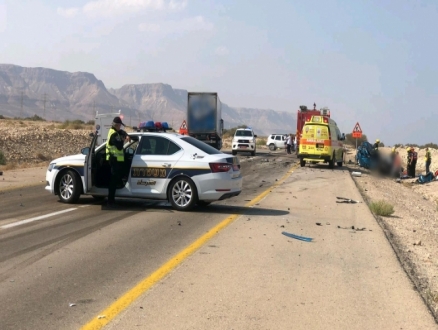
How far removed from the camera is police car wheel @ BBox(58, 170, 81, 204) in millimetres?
13258

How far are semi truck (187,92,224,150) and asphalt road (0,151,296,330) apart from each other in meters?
25.0

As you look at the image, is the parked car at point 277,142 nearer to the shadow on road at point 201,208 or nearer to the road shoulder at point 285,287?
the shadow on road at point 201,208

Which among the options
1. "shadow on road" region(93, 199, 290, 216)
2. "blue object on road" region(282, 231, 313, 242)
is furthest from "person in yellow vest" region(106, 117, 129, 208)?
"blue object on road" region(282, 231, 313, 242)

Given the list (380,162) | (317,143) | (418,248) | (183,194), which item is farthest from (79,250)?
(380,162)

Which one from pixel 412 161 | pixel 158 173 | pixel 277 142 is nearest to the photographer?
pixel 158 173

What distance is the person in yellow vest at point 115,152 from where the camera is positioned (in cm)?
1271

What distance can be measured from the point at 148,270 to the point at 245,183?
14.2 m

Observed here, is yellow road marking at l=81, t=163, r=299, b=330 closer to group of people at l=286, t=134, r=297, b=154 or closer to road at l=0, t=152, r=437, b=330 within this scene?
road at l=0, t=152, r=437, b=330

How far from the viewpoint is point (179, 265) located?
25.9ft

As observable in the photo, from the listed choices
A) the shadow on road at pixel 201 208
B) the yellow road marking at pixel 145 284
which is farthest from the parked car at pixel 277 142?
the yellow road marking at pixel 145 284

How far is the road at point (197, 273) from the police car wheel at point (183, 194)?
1.21 feet

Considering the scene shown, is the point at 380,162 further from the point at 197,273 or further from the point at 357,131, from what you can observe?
the point at 197,273

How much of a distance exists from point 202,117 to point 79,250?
31.4 metres

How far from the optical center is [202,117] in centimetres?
3984
